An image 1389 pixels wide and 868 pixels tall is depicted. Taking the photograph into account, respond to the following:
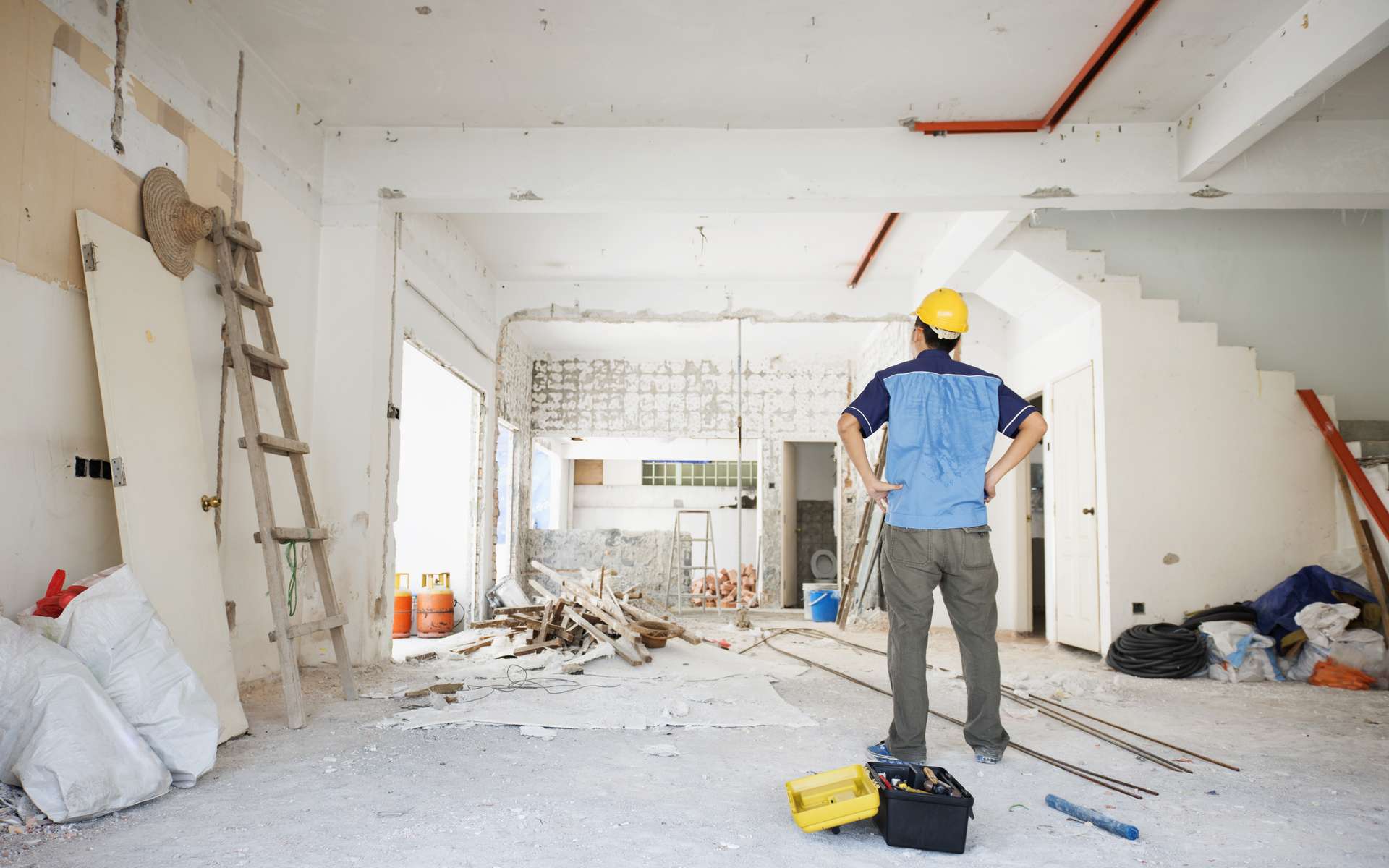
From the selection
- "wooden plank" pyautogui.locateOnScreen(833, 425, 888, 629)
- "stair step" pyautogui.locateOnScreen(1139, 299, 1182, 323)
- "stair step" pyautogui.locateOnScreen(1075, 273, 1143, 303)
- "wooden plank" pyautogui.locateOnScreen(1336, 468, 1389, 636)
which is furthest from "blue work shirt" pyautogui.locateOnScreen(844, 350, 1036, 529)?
"wooden plank" pyautogui.locateOnScreen(833, 425, 888, 629)

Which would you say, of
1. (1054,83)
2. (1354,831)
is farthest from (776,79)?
(1354,831)

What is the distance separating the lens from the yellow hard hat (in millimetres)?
3000

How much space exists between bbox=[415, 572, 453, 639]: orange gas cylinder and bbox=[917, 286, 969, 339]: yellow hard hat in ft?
17.3

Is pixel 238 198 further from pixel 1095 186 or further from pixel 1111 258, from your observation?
pixel 1111 258

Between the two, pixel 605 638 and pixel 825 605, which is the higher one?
pixel 605 638

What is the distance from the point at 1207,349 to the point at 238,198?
5931 mm

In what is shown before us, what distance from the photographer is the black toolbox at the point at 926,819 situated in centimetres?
210

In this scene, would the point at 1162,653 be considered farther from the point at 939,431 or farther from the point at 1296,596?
the point at 939,431

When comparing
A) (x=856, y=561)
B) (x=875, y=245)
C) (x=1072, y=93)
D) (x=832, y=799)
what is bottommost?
(x=832, y=799)

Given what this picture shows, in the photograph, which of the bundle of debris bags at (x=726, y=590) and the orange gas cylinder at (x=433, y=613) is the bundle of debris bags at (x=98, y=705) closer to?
the orange gas cylinder at (x=433, y=613)

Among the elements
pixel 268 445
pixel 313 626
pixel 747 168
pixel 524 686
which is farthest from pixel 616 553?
pixel 268 445

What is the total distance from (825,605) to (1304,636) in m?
4.46

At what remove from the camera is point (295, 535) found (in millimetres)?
3684

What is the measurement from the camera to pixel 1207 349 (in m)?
5.80
